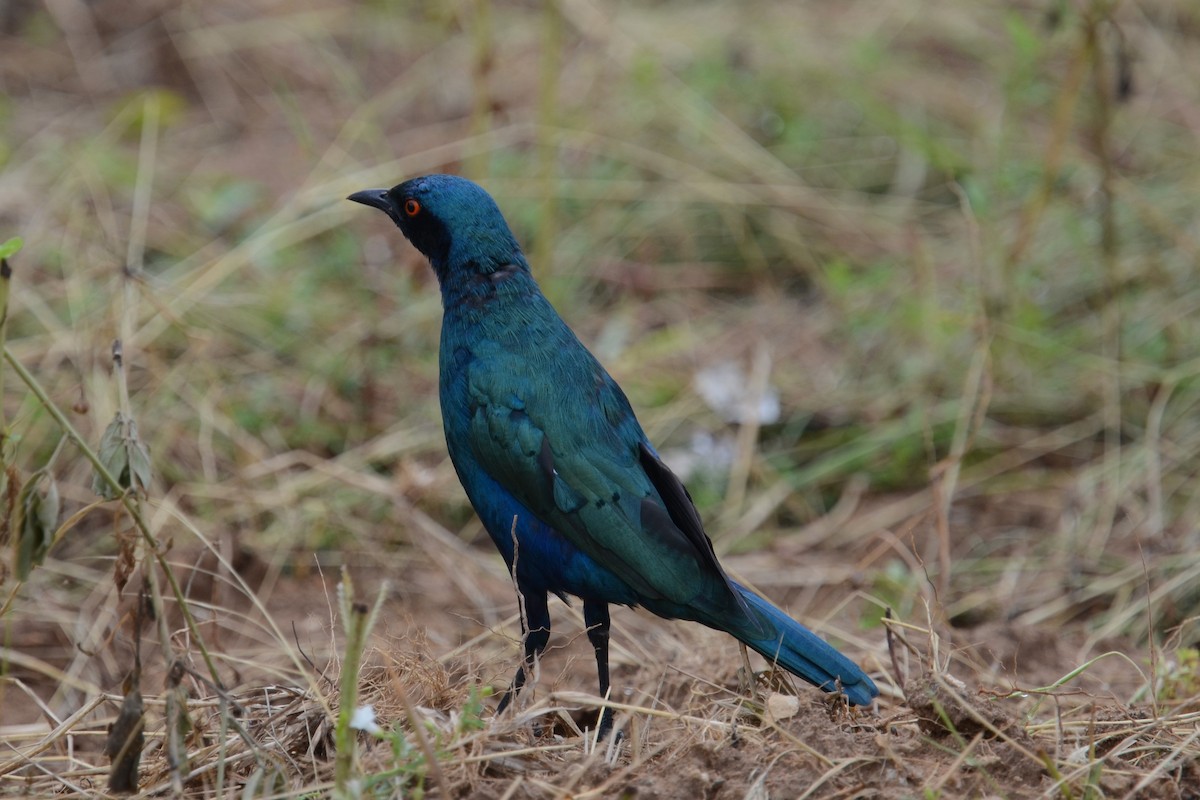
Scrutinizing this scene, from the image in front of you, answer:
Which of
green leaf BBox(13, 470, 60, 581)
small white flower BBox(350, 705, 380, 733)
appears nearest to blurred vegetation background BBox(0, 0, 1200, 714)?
green leaf BBox(13, 470, 60, 581)

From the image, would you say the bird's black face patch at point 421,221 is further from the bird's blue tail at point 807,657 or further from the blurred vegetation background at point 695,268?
the bird's blue tail at point 807,657

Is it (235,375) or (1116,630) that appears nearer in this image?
(1116,630)

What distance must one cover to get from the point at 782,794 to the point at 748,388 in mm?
3257

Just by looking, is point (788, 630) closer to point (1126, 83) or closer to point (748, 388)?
point (748, 388)

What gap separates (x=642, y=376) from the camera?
600cm

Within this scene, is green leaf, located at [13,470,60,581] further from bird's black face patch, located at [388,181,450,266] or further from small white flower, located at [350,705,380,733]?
bird's black face patch, located at [388,181,450,266]

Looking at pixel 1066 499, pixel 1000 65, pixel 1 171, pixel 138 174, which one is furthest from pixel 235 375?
pixel 1000 65

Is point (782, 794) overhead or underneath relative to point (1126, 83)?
underneath

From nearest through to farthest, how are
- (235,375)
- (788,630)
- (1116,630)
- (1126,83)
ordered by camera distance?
(788,630) < (1116,630) < (1126,83) < (235,375)

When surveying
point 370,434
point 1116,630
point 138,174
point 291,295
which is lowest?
point 1116,630

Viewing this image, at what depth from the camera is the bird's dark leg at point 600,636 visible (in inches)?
132

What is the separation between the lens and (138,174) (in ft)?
21.8

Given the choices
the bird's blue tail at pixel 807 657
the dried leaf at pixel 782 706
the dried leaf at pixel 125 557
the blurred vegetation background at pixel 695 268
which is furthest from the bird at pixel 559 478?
the blurred vegetation background at pixel 695 268

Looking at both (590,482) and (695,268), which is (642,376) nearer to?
(695,268)
